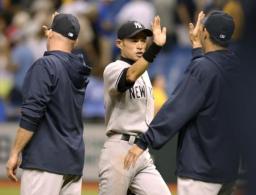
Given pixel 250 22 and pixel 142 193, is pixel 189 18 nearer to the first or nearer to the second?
pixel 142 193

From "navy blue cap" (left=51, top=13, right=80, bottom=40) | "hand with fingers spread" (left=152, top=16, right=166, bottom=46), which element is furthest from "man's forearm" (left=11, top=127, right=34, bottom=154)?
"hand with fingers spread" (left=152, top=16, right=166, bottom=46)

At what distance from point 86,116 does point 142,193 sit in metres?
7.21

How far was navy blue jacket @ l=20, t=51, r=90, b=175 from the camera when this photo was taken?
6543 mm

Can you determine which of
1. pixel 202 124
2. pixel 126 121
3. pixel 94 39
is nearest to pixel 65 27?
pixel 126 121

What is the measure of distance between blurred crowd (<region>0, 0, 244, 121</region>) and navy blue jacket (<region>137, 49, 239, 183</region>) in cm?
828

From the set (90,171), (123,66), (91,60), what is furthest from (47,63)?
(91,60)

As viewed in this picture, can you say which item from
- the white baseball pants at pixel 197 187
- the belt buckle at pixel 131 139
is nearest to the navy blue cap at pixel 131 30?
the belt buckle at pixel 131 139

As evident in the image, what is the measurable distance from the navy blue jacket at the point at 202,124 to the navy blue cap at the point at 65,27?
1149 mm

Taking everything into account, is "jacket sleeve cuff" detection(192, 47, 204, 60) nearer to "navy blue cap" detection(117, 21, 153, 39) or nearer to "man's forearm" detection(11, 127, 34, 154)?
"navy blue cap" detection(117, 21, 153, 39)

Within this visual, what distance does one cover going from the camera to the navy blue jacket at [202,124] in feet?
19.9

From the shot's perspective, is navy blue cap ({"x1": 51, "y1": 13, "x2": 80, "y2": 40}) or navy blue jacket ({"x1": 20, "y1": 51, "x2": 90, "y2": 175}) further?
navy blue cap ({"x1": 51, "y1": 13, "x2": 80, "y2": 40})

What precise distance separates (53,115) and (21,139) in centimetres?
34

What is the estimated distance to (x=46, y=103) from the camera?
6578 mm

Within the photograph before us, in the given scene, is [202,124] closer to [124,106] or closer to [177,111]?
[177,111]
